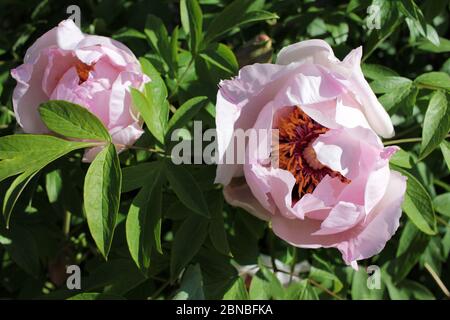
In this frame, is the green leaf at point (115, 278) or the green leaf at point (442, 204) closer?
the green leaf at point (115, 278)

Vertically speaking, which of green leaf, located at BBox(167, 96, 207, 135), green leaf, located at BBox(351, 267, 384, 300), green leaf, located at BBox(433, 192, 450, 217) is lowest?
green leaf, located at BBox(351, 267, 384, 300)

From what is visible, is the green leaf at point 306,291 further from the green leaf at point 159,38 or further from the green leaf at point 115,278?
the green leaf at point 159,38

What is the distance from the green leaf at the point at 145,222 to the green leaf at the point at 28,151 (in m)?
0.12

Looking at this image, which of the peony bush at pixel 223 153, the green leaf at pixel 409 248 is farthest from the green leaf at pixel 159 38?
the green leaf at pixel 409 248

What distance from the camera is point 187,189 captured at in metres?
1.08

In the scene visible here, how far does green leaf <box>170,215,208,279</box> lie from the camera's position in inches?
45.4

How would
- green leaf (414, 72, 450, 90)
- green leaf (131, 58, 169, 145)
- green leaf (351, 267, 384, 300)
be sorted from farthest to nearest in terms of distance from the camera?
green leaf (351, 267, 384, 300) < green leaf (414, 72, 450, 90) < green leaf (131, 58, 169, 145)

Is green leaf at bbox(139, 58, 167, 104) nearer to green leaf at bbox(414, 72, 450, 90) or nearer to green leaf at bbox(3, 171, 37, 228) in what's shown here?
green leaf at bbox(3, 171, 37, 228)

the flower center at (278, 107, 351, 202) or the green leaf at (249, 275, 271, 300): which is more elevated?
the flower center at (278, 107, 351, 202)

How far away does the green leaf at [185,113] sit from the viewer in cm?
113

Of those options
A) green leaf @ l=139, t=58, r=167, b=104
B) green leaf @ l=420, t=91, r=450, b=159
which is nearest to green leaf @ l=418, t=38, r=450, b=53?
green leaf @ l=420, t=91, r=450, b=159

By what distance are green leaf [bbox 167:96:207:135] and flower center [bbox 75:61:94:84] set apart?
19cm
